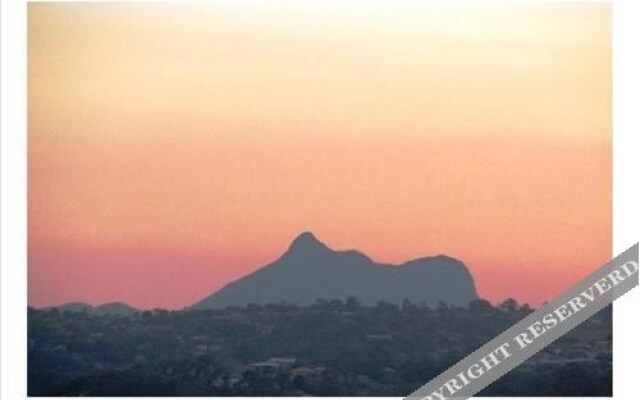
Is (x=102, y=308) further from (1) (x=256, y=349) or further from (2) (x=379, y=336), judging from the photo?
(2) (x=379, y=336)


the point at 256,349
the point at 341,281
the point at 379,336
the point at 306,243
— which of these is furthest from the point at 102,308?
the point at 379,336

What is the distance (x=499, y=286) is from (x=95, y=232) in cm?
250

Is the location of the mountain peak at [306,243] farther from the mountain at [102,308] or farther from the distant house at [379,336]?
the mountain at [102,308]

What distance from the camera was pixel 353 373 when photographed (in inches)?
279

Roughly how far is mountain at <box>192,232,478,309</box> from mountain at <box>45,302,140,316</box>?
16.3 inches

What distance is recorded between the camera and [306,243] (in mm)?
7090

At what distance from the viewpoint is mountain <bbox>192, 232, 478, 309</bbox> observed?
23.2 feet

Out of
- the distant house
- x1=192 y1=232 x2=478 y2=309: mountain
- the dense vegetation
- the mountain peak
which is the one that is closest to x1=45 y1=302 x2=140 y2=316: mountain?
the dense vegetation

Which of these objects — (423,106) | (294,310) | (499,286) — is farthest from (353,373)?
(423,106)

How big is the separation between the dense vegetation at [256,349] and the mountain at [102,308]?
3 centimetres

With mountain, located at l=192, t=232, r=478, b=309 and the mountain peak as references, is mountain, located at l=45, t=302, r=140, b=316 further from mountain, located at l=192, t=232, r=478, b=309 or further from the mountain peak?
the mountain peak

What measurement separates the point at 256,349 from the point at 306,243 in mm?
722

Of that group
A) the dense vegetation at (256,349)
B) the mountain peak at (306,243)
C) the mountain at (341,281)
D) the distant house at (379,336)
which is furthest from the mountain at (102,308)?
the distant house at (379,336)

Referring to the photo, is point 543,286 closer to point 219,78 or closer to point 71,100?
point 219,78
